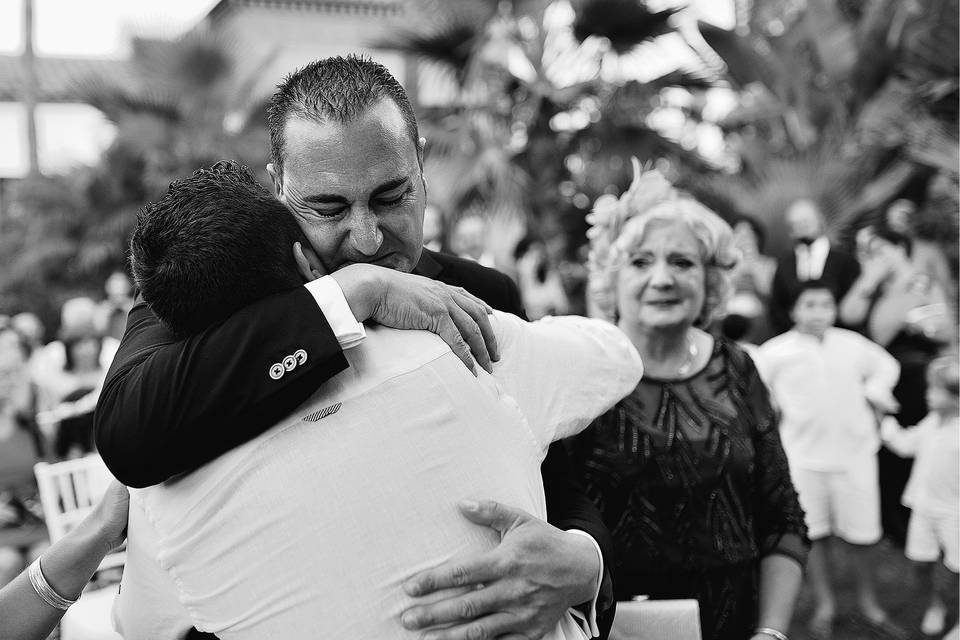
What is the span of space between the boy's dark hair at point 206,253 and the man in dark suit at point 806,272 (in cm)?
493

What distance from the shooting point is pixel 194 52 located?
45.0 ft

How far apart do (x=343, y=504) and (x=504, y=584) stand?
11.0 inches

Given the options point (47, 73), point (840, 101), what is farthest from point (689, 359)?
point (47, 73)

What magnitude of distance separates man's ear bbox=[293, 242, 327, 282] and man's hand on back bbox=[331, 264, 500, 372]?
8 cm

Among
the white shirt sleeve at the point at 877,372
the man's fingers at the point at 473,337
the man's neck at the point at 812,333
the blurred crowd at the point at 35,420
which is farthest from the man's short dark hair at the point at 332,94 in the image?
the white shirt sleeve at the point at 877,372

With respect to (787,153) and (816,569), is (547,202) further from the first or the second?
(816,569)

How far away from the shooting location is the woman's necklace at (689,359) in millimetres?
2605

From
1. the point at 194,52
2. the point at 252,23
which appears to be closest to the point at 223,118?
the point at 194,52

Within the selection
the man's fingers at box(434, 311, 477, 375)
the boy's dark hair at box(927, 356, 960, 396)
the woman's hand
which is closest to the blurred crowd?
the woman's hand

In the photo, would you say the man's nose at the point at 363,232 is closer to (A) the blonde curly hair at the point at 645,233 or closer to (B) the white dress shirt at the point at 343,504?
(B) the white dress shirt at the point at 343,504

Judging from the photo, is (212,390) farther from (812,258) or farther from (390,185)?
(812,258)

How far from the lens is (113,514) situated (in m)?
1.75

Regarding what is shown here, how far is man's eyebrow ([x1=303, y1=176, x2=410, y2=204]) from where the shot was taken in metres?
1.66

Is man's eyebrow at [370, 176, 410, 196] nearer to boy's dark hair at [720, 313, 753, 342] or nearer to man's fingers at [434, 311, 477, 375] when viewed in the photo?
man's fingers at [434, 311, 477, 375]
